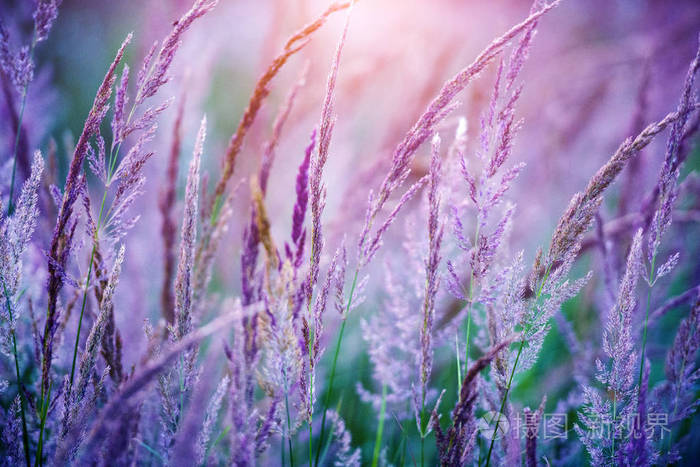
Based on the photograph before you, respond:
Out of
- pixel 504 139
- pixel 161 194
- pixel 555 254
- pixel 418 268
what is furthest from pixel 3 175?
pixel 555 254

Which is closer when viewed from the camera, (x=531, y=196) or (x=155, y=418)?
(x=155, y=418)

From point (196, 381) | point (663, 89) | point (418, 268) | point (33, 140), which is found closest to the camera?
point (196, 381)

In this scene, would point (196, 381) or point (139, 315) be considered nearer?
point (196, 381)

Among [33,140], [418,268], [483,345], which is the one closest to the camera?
[418,268]

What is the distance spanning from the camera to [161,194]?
61.9 inches

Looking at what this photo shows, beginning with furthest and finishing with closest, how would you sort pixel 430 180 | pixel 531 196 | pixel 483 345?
1. pixel 531 196
2. pixel 483 345
3. pixel 430 180

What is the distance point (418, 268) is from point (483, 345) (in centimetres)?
37

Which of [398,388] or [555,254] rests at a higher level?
[555,254]

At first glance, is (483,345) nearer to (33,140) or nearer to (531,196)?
(531,196)

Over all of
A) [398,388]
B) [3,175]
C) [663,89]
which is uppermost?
[663,89]

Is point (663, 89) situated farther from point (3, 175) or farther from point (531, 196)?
point (3, 175)

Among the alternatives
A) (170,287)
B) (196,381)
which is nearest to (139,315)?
(170,287)

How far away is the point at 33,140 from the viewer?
2.10 metres

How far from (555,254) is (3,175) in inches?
66.8
